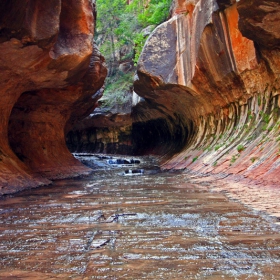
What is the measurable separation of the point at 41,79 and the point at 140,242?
890 cm

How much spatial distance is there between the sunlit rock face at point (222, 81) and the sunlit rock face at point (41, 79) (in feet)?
13.0

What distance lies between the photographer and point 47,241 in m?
3.56

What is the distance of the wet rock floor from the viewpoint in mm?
2629

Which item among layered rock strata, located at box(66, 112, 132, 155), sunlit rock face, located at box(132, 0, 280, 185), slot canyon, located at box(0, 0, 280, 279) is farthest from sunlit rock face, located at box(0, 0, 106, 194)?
layered rock strata, located at box(66, 112, 132, 155)

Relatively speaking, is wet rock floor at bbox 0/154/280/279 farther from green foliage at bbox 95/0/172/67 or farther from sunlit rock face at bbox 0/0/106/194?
green foliage at bbox 95/0/172/67

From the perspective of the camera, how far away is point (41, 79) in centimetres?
1093

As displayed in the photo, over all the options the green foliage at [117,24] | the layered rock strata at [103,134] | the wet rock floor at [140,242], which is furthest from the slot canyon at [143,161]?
the green foliage at [117,24]

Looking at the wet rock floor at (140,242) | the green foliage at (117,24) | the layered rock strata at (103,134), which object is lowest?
the wet rock floor at (140,242)

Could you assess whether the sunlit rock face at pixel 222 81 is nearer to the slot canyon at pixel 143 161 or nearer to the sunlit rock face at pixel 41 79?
the slot canyon at pixel 143 161

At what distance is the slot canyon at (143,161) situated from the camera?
3.02m

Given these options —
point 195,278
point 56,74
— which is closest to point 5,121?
point 56,74

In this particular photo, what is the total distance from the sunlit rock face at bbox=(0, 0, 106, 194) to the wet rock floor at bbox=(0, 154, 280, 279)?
4.18m

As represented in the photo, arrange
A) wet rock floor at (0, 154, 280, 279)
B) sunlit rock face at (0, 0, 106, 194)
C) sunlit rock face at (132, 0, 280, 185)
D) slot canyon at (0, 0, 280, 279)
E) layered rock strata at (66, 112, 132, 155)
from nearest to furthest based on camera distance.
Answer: wet rock floor at (0, 154, 280, 279), slot canyon at (0, 0, 280, 279), sunlit rock face at (0, 0, 106, 194), sunlit rock face at (132, 0, 280, 185), layered rock strata at (66, 112, 132, 155)

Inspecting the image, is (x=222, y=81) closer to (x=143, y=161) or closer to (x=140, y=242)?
(x=143, y=161)
